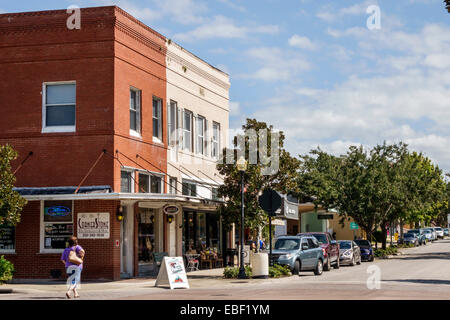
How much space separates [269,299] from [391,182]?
113 feet

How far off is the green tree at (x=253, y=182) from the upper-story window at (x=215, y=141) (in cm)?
481

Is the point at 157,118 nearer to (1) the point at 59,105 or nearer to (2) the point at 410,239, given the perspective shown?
(1) the point at 59,105

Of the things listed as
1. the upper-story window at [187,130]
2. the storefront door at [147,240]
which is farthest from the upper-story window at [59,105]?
the upper-story window at [187,130]

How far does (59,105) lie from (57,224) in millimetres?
4568

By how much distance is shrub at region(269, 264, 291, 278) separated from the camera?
26.4m

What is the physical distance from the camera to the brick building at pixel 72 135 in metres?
25.3

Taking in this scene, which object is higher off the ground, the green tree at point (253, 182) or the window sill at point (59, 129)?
the window sill at point (59, 129)

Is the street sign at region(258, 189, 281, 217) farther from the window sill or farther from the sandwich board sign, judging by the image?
the window sill

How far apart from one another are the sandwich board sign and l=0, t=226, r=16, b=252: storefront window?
271 inches

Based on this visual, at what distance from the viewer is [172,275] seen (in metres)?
22.1

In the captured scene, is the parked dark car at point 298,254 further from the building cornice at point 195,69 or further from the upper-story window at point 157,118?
the building cornice at point 195,69

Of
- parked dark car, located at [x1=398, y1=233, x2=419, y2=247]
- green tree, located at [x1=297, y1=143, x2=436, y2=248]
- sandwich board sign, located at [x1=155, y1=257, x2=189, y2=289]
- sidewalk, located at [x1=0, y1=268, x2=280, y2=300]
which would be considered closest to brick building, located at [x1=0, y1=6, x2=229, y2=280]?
sidewalk, located at [x1=0, y1=268, x2=280, y2=300]

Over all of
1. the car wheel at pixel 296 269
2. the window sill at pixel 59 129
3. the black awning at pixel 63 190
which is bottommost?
the car wheel at pixel 296 269
